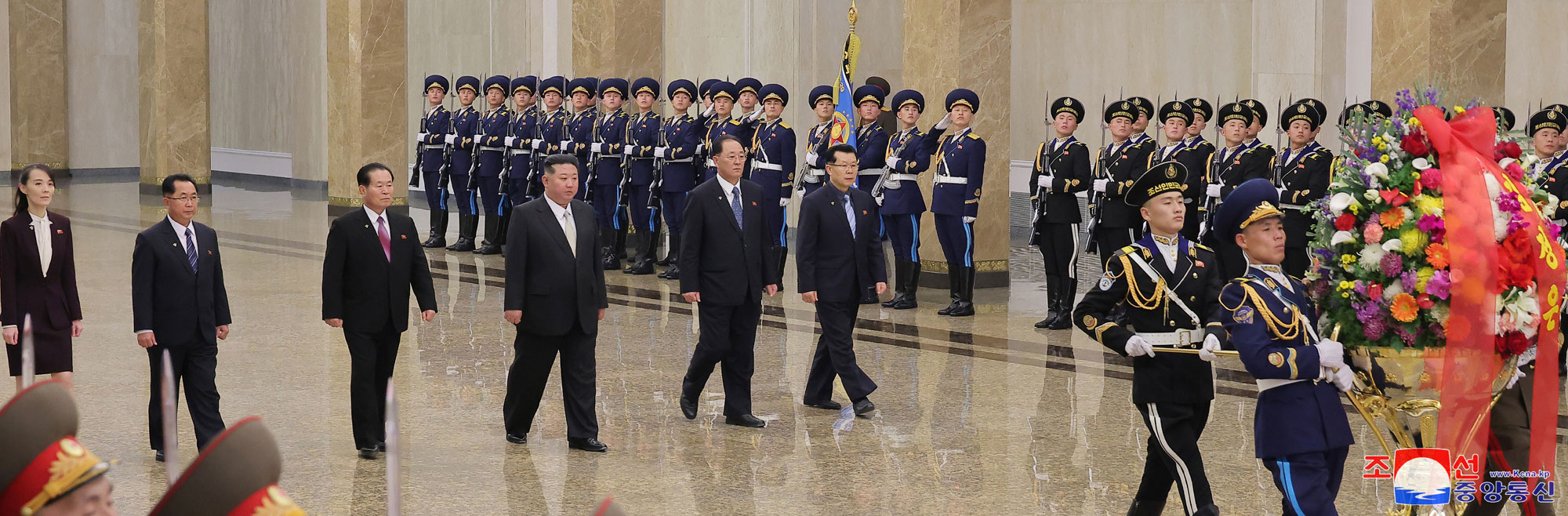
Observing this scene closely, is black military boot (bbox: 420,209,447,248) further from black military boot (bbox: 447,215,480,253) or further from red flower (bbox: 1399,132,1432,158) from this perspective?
red flower (bbox: 1399,132,1432,158)

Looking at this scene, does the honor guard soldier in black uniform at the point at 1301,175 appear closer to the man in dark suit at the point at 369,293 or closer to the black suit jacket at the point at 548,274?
the black suit jacket at the point at 548,274

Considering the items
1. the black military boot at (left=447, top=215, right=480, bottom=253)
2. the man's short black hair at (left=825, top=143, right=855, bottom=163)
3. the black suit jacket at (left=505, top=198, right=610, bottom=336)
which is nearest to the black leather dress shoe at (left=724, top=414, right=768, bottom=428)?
the black suit jacket at (left=505, top=198, right=610, bottom=336)

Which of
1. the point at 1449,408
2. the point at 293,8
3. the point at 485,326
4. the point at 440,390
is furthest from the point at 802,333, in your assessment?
the point at 293,8

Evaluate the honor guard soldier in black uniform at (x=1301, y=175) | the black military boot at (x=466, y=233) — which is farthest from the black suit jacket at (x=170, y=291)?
the black military boot at (x=466, y=233)

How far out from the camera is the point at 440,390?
814cm

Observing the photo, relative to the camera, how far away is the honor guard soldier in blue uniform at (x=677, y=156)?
43.5 ft

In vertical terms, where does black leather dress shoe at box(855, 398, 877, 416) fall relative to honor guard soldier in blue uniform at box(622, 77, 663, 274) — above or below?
below

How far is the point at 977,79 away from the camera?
12.0m

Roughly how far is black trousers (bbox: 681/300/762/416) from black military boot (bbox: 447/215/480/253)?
7.95 metres

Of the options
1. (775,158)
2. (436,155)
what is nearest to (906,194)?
(775,158)

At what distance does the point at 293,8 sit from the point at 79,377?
1587 centimetres

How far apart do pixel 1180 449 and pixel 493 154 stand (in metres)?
10.7

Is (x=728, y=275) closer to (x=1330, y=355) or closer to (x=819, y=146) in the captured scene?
(x=1330, y=355)

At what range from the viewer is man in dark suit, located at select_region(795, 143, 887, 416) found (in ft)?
25.1
